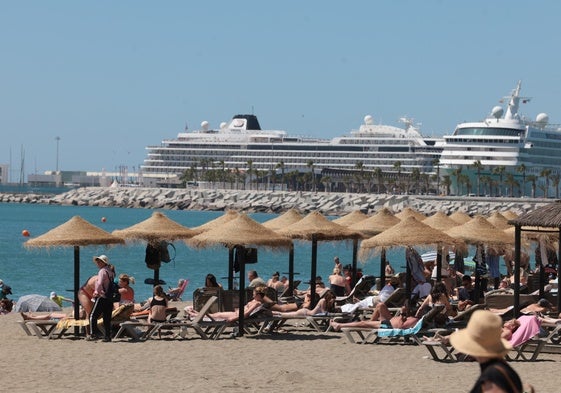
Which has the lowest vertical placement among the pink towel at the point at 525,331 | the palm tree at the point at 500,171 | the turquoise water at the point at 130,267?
the turquoise water at the point at 130,267

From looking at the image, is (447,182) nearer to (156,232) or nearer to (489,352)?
(156,232)

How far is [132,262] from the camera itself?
5244 cm

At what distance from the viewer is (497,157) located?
435ft

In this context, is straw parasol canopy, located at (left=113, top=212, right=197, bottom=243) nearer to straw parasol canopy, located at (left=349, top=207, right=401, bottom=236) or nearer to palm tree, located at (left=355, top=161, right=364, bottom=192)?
straw parasol canopy, located at (left=349, top=207, right=401, bottom=236)

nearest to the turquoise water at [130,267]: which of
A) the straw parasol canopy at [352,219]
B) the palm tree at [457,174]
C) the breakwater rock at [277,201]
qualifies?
the straw parasol canopy at [352,219]

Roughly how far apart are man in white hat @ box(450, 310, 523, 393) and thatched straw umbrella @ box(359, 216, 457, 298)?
11227 millimetres

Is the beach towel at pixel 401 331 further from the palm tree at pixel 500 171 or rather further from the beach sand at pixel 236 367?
the palm tree at pixel 500 171

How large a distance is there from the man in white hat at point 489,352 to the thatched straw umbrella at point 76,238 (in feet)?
32.4

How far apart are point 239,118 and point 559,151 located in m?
48.2

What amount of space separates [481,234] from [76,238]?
264 inches

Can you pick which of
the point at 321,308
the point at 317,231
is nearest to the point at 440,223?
the point at 317,231

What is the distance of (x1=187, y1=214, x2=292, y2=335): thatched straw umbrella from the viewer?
48.9ft

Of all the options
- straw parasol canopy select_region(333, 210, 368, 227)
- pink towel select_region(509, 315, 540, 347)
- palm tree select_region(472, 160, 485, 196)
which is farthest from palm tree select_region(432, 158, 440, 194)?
pink towel select_region(509, 315, 540, 347)

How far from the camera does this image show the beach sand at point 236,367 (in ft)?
35.5
